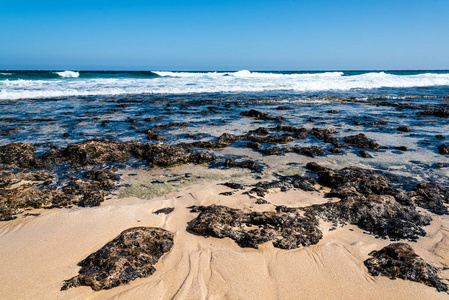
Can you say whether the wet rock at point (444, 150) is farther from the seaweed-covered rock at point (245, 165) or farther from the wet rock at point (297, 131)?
the seaweed-covered rock at point (245, 165)

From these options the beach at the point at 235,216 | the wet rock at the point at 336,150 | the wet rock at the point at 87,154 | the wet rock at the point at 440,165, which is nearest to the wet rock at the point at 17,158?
the beach at the point at 235,216

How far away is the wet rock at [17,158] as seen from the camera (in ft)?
18.2

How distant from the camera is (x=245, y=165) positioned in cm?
548

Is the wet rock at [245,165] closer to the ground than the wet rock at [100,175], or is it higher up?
higher up

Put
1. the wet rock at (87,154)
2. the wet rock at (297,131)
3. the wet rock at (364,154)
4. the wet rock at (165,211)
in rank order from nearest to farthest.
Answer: the wet rock at (165,211), the wet rock at (87,154), the wet rock at (364,154), the wet rock at (297,131)

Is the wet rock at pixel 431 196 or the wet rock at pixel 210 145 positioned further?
the wet rock at pixel 210 145

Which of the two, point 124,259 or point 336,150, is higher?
point 336,150

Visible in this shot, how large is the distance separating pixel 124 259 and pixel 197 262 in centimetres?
71

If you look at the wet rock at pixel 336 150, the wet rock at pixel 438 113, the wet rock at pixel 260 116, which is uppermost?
the wet rock at pixel 438 113

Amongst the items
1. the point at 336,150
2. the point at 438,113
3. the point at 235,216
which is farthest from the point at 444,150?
the point at 438,113

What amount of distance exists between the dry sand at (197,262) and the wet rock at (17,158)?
2.32 m

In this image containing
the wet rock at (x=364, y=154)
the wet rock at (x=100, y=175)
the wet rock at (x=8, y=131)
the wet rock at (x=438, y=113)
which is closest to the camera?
the wet rock at (x=100, y=175)

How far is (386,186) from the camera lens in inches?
168

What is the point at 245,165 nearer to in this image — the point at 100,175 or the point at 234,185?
the point at 234,185
